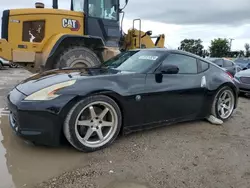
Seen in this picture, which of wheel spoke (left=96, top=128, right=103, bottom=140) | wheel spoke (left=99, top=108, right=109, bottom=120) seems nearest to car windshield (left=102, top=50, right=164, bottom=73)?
wheel spoke (left=99, top=108, right=109, bottom=120)

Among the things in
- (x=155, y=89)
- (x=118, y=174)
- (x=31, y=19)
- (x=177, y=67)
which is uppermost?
(x=31, y=19)

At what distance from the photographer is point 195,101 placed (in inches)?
185

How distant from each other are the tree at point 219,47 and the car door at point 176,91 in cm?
6406

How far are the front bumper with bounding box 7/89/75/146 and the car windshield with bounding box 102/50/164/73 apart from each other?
128 cm

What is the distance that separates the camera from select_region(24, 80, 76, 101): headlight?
3.40 meters

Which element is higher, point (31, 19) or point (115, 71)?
point (31, 19)

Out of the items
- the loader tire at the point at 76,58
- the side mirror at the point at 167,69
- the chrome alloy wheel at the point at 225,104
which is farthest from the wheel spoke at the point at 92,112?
the loader tire at the point at 76,58

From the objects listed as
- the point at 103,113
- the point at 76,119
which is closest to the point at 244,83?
the point at 103,113

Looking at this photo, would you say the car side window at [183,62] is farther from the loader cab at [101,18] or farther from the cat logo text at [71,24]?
the cat logo text at [71,24]

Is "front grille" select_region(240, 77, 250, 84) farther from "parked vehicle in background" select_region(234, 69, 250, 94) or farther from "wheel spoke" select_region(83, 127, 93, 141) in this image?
"wheel spoke" select_region(83, 127, 93, 141)

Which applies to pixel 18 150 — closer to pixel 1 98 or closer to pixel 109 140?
pixel 109 140

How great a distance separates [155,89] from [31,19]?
5.15 meters

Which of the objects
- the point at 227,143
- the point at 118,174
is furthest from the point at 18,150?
the point at 227,143

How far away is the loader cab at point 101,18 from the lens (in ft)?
26.7
